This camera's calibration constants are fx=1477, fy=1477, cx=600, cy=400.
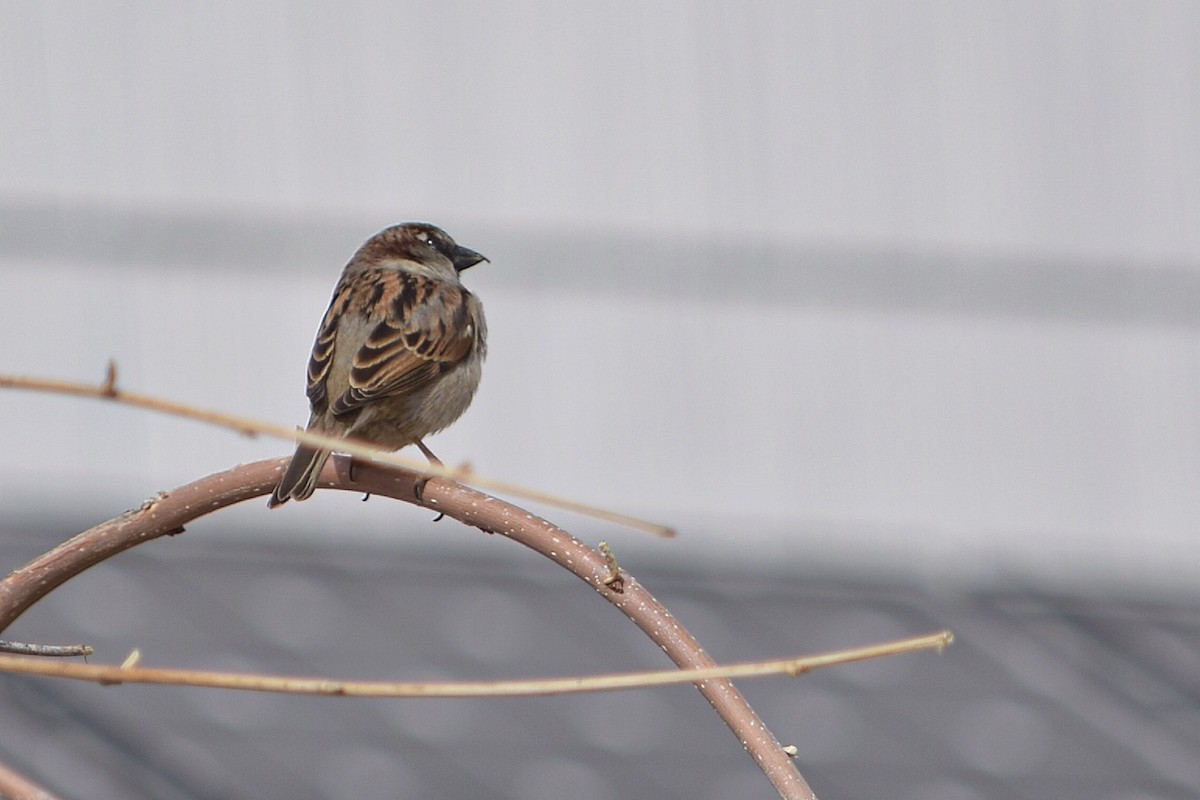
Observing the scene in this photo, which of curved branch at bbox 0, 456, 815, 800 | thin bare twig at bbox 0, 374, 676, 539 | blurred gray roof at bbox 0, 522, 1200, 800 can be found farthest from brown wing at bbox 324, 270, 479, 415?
thin bare twig at bbox 0, 374, 676, 539

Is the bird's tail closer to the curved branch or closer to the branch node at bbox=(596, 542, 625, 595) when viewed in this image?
the curved branch

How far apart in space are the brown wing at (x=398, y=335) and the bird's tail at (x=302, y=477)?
37.2 inches

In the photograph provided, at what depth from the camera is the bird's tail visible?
269 cm

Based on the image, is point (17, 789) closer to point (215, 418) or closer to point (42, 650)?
point (215, 418)

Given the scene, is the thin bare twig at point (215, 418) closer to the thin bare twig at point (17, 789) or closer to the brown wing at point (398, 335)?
the thin bare twig at point (17, 789)

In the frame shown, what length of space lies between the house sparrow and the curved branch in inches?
60.3

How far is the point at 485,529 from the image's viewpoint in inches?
88.4

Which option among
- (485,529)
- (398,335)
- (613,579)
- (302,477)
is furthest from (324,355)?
(613,579)

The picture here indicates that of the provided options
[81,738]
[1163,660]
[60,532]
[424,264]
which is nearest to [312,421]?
[424,264]

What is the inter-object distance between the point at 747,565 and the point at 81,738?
3.17 m

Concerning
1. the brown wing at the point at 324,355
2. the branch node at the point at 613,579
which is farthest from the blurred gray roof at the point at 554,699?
the branch node at the point at 613,579

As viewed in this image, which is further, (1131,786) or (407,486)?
(1131,786)

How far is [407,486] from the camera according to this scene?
8.13ft

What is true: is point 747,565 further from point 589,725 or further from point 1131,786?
point 1131,786
